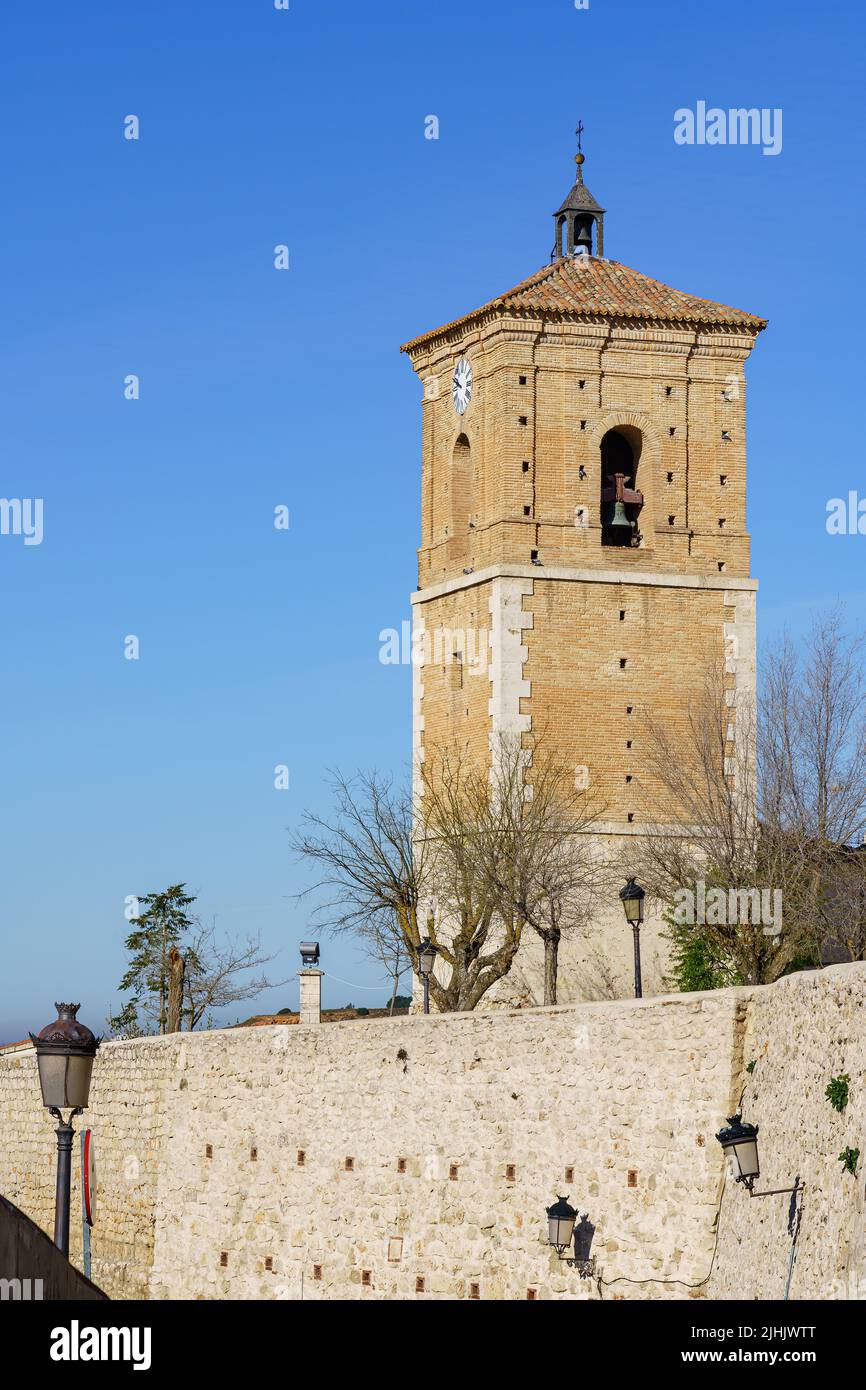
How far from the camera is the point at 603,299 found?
3969 cm

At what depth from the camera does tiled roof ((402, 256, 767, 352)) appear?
39.1m

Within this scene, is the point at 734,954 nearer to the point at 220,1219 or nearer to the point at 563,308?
the point at 220,1219

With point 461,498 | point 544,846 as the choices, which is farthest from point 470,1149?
point 461,498

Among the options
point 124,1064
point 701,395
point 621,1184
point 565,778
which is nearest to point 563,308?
point 701,395

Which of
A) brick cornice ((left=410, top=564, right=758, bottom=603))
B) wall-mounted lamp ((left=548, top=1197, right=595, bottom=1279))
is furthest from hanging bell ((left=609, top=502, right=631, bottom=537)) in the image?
wall-mounted lamp ((left=548, top=1197, right=595, bottom=1279))

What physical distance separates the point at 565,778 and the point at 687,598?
3790 millimetres

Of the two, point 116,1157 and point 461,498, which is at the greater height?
point 461,498

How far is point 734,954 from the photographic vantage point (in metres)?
32.9

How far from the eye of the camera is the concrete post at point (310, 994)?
34.0 meters

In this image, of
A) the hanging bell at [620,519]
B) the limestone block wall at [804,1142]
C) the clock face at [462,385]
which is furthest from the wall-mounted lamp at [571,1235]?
the clock face at [462,385]

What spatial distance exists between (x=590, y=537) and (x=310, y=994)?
30.7 feet

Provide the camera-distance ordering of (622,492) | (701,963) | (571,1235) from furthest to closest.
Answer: (622,492) → (701,963) → (571,1235)

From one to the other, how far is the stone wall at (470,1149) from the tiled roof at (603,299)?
563 inches

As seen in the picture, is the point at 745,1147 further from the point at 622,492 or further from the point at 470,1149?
the point at 622,492
